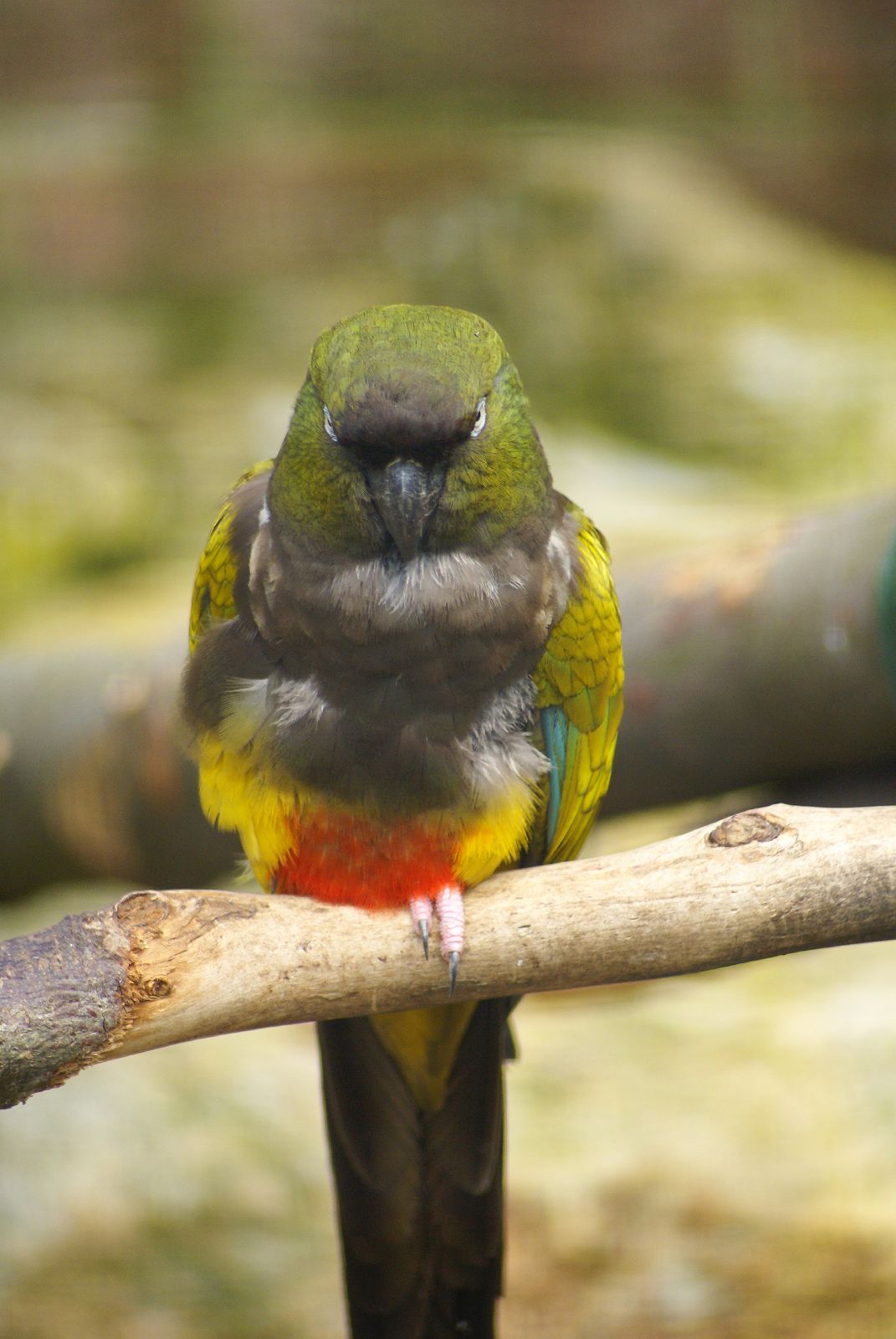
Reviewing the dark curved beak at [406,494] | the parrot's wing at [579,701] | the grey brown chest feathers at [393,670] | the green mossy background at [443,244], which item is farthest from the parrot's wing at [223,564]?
the green mossy background at [443,244]

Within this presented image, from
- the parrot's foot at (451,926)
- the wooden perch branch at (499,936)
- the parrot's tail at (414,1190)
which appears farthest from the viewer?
the parrot's tail at (414,1190)

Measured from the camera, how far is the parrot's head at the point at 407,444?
2107mm

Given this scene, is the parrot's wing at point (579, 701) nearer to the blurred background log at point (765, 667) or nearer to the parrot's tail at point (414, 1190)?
the parrot's tail at point (414, 1190)

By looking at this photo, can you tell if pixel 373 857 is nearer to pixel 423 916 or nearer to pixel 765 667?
pixel 423 916

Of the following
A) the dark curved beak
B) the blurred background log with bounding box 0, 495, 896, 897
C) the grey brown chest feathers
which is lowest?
the blurred background log with bounding box 0, 495, 896, 897

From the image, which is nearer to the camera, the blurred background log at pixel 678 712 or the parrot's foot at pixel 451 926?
the parrot's foot at pixel 451 926

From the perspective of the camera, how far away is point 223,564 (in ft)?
8.34

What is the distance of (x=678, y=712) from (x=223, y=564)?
1154mm

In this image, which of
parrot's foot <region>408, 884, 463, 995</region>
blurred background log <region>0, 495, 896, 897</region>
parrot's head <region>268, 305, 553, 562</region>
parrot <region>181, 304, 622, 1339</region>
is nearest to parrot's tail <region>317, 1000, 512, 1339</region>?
parrot <region>181, 304, 622, 1339</region>

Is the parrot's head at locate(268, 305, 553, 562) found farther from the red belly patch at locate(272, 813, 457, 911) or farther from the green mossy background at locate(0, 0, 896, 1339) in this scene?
the green mossy background at locate(0, 0, 896, 1339)

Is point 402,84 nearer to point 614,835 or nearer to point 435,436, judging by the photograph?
point 614,835

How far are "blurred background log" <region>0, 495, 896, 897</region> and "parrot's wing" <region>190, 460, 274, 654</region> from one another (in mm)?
232

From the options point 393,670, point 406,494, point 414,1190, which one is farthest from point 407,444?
point 414,1190

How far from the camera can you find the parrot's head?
2.11 meters
